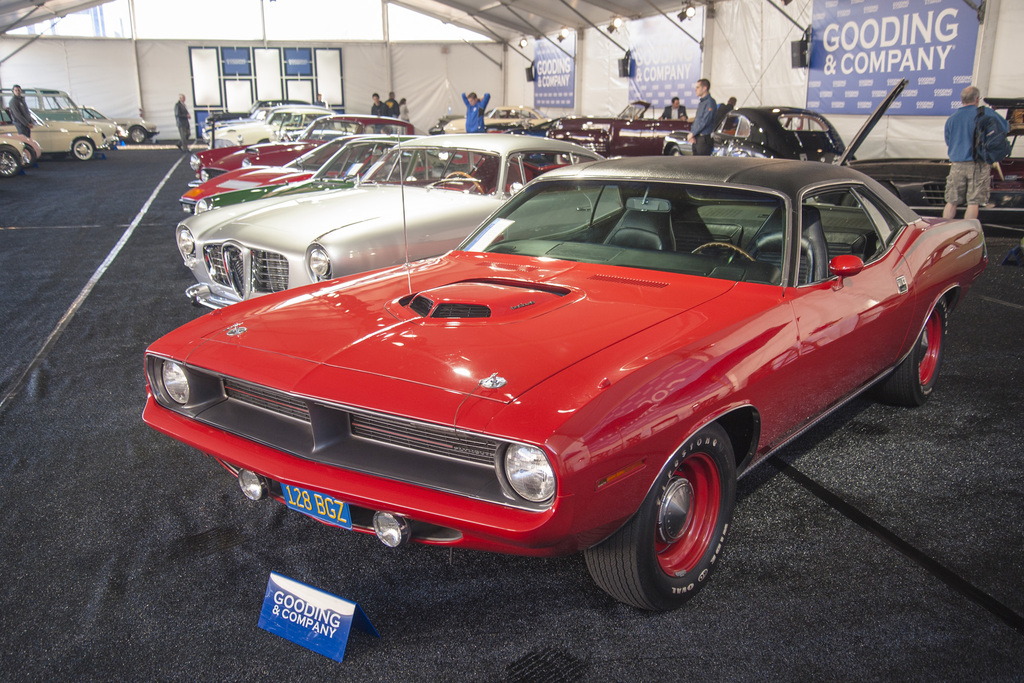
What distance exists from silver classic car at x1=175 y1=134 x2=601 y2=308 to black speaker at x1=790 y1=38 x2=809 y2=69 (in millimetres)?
10027

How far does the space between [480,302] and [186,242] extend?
363cm

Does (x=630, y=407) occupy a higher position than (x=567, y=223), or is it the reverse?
(x=567, y=223)

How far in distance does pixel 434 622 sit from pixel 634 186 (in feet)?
6.33

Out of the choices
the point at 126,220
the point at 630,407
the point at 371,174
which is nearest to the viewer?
the point at 630,407

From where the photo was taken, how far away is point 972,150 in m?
7.99

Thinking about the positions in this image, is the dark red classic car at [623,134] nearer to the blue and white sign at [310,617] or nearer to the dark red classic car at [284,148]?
the dark red classic car at [284,148]

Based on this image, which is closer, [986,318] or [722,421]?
[722,421]

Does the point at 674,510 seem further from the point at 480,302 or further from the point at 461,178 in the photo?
the point at 461,178

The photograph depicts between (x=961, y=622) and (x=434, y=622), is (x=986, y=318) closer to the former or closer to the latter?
(x=961, y=622)

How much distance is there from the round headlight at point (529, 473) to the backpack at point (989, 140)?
802 centimetres

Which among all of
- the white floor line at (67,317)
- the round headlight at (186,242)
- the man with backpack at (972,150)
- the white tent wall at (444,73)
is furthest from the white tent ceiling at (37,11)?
the man with backpack at (972,150)

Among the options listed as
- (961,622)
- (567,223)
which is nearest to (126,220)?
(567,223)

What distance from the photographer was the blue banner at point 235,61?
30.9 m

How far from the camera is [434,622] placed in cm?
231
